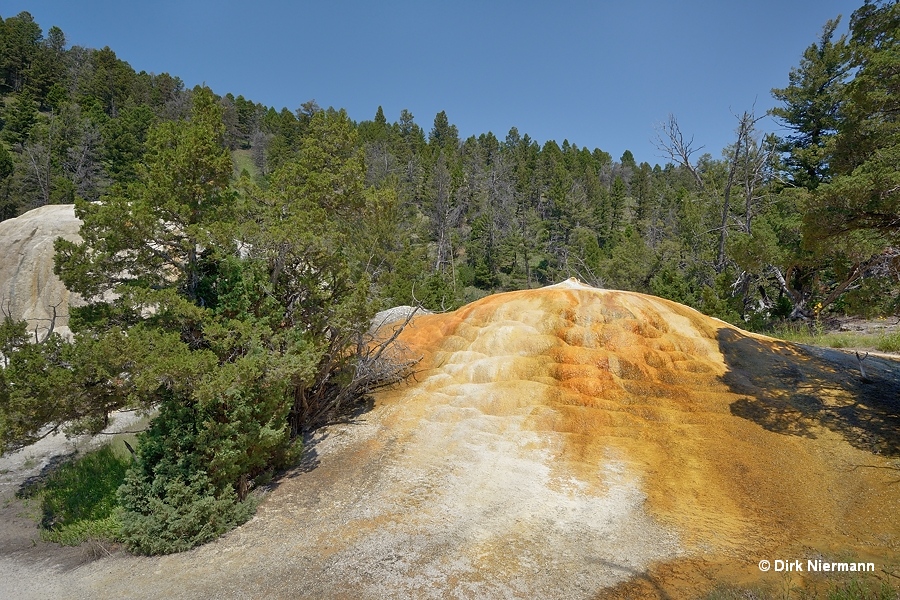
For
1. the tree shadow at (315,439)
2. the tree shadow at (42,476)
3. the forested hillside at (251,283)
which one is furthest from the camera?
the tree shadow at (42,476)

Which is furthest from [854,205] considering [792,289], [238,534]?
[792,289]

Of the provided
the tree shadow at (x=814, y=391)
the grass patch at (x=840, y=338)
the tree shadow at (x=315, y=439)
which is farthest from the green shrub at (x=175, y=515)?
the grass patch at (x=840, y=338)

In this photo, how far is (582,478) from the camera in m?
8.66

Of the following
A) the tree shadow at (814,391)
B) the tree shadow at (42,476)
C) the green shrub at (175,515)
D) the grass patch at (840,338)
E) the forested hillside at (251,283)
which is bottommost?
the tree shadow at (42,476)

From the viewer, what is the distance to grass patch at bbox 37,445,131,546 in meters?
8.88

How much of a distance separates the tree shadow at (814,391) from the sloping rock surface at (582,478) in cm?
5

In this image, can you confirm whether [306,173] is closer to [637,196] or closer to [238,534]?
[238,534]

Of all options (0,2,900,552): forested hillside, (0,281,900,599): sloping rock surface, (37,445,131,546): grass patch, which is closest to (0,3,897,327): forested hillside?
(0,2,900,552): forested hillside

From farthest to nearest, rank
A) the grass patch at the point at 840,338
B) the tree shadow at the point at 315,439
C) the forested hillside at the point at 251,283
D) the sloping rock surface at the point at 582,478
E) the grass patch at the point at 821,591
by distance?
the grass patch at the point at 840,338 < the tree shadow at the point at 315,439 < the forested hillside at the point at 251,283 < the sloping rock surface at the point at 582,478 < the grass patch at the point at 821,591

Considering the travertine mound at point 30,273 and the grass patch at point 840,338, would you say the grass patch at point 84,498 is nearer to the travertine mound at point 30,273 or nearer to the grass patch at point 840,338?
the travertine mound at point 30,273

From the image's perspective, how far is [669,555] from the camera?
21.2 ft

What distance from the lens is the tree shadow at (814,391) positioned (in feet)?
29.3

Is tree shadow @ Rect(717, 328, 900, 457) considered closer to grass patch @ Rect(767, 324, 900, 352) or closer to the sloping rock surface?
the sloping rock surface

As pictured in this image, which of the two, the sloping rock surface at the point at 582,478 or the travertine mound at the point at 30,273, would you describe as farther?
the travertine mound at the point at 30,273
